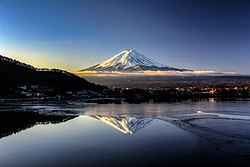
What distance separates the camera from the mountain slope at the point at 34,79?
57.3 metres

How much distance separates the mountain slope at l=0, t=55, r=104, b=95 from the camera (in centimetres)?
5731

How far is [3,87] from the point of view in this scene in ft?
170

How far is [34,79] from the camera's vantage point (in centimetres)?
6850

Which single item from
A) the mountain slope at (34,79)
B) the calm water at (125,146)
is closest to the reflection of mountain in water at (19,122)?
the calm water at (125,146)

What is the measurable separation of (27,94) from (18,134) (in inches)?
1721

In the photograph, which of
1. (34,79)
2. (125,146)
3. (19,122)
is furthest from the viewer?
(34,79)

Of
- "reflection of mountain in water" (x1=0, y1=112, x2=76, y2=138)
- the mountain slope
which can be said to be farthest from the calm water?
the mountain slope

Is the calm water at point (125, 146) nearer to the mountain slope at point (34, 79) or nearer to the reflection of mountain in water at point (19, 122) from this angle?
the reflection of mountain in water at point (19, 122)

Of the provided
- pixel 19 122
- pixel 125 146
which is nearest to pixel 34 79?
pixel 19 122

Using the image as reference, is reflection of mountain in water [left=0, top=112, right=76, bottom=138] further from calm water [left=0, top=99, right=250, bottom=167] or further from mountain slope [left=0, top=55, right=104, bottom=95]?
mountain slope [left=0, top=55, right=104, bottom=95]

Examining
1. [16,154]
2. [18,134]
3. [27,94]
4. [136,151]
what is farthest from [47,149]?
[27,94]

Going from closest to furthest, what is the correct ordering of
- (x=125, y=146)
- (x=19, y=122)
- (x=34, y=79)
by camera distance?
(x=125, y=146)
(x=19, y=122)
(x=34, y=79)

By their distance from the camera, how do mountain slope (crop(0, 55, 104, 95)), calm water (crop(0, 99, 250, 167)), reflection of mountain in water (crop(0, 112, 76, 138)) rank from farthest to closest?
mountain slope (crop(0, 55, 104, 95)) < reflection of mountain in water (crop(0, 112, 76, 138)) < calm water (crop(0, 99, 250, 167))

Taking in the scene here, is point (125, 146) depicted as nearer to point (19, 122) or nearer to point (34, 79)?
point (19, 122)
